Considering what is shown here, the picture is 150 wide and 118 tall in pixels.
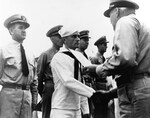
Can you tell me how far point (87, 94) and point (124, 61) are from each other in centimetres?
121

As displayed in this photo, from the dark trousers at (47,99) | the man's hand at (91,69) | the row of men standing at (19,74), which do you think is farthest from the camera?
the dark trousers at (47,99)

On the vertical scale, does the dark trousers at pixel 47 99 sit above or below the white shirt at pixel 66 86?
below

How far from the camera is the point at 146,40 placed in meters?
3.93

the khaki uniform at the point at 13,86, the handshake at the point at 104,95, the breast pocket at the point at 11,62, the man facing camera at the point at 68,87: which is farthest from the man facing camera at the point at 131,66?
the breast pocket at the point at 11,62

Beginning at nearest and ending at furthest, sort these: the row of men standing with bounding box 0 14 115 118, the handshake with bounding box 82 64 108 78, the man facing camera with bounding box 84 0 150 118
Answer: the man facing camera with bounding box 84 0 150 118, the handshake with bounding box 82 64 108 78, the row of men standing with bounding box 0 14 115 118

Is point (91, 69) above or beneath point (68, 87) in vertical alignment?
above

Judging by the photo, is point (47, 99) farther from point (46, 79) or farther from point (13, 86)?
point (13, 86)

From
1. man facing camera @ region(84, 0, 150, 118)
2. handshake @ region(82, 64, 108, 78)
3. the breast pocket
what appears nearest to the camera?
man facing camera @ region(84, 0, 150, 118)

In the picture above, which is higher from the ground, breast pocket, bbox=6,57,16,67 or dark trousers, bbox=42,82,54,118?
breast pocket, bbox=6,57,16,67

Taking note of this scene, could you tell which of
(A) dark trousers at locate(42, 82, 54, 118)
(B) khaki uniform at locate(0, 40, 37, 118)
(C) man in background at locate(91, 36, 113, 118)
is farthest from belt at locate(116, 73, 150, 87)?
(A) dark trousers at locate(42, 82, 54, 118)

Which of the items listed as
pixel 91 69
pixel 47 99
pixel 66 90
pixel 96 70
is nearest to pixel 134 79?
pixel 96 70

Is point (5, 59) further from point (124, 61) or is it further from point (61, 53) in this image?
point (124, 61)

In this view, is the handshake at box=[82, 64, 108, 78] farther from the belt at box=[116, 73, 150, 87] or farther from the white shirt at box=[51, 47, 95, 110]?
the white shirt at box=[51, 47, 95, 110]

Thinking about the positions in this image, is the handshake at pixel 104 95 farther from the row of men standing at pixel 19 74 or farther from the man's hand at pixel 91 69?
the row of men standing at pixel 19 74
